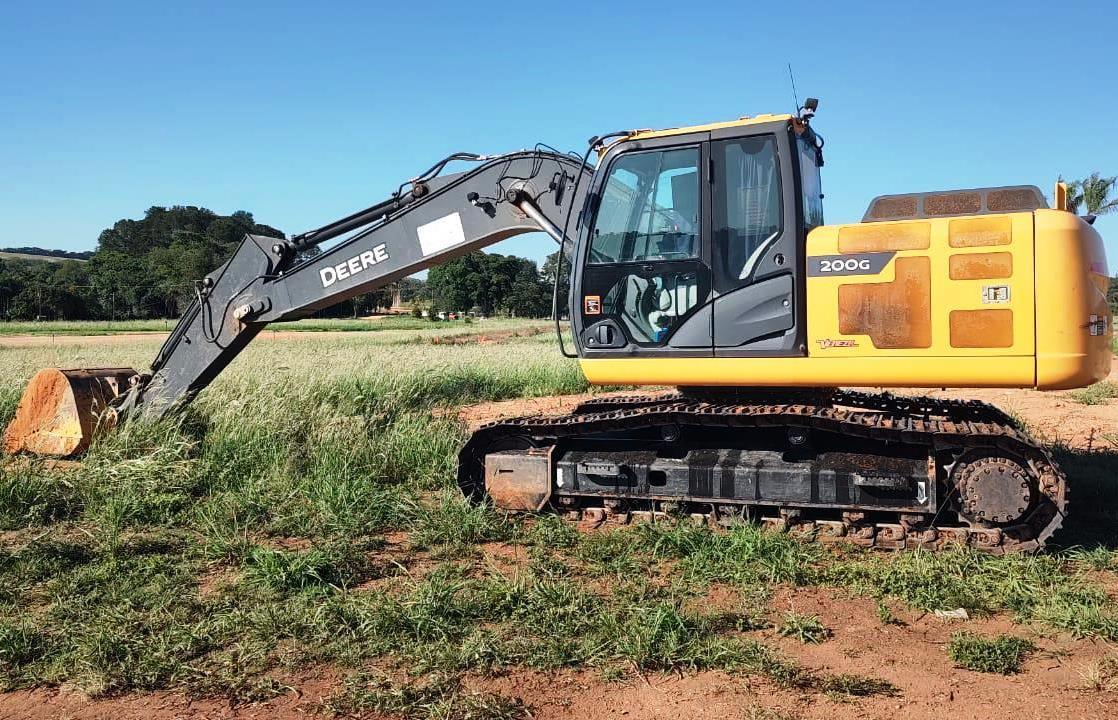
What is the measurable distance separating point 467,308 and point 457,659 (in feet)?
313

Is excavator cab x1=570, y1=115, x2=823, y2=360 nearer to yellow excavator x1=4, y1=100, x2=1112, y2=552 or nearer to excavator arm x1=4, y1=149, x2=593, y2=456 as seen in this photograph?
yellow excavator x1=4, y1=100, x2=1112, y2=552

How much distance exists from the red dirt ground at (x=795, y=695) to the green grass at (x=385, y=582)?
9 centimetres

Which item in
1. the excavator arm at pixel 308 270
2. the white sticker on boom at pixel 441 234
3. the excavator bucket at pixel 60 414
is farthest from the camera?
the excavator bucket at pixel 60 414

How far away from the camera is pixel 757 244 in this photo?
571 centimetres

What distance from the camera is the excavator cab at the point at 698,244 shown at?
5.66 metres

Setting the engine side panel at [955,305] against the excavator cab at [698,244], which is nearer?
the engine side panel at [955,305]

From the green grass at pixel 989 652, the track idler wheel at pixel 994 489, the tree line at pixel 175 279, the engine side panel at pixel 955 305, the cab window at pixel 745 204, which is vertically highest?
the tree line at pixel 175 279

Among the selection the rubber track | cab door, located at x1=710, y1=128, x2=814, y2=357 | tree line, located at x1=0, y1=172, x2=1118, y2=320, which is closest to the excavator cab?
cab door, located at x1=710, y1=128, x2=814, y2=357

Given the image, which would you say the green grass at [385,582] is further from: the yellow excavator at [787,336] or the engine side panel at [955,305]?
the engine side panel at [955,305]

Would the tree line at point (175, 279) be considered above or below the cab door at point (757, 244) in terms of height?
above

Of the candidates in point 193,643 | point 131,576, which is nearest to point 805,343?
point 193,643

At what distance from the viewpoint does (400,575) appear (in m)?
5.26

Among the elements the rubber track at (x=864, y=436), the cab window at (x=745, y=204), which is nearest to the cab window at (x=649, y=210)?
the cab window at (x=745, y=204)

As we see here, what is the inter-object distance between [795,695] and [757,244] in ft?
10.1
